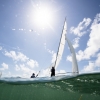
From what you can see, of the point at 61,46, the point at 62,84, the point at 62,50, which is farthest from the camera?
the point at 61,46

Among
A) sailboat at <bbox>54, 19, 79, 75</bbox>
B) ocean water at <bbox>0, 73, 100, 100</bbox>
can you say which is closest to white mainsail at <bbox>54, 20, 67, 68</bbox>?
sailboat at <bbox>54, 19, 79, 75</bbox>

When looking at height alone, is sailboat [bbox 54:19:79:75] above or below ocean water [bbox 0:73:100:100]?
above

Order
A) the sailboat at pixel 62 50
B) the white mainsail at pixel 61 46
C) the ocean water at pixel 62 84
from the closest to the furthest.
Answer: the ocean water at pixel 62 84 < the sailboat at pixel 62 50 < the white mainsail at pixel 61 46

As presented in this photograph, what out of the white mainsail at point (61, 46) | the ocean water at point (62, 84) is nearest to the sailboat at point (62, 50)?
the white mainsail at point (61, 46)

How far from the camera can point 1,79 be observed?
20797mm

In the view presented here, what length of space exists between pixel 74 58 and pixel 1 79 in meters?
15.5

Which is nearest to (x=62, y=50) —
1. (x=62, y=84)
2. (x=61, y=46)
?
(x=61, y=46)

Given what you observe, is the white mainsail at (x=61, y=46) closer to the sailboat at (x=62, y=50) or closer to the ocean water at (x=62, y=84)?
the sailboat at (x=62, y=50)

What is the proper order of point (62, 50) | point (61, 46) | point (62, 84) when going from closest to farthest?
point (62, 84)
point (62, 50)
point (61, 46)

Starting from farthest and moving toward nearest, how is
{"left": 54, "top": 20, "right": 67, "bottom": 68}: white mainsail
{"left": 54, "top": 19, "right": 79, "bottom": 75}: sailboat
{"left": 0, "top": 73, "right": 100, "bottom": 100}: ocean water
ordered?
1. {"left": 54, "top": 20, "right": 67, "bottom": 68}: white mainsail
2. {"left": 54, "top": 19, "right": 79, "bottom": 75}: sailboat
3. {"left": 0, "top": 73, "right": 100, "bottom": 100}: ocean water

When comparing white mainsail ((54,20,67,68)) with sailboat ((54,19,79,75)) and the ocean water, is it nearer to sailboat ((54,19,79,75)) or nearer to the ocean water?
sailboat ((54,19,79,75))

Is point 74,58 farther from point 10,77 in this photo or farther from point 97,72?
point 10,77

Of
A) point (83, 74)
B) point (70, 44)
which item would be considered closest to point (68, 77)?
point (83, 74)

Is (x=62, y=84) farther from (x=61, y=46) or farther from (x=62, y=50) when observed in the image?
(x=61, y=46)
